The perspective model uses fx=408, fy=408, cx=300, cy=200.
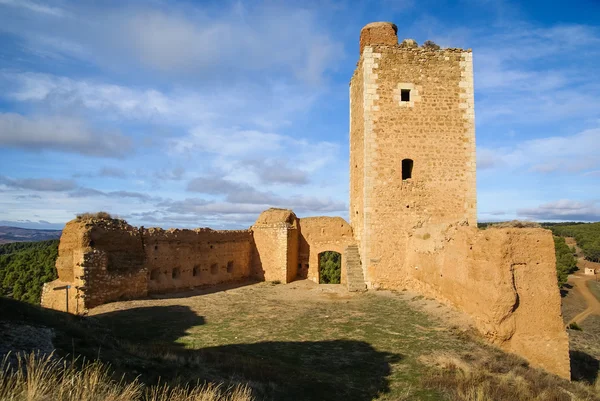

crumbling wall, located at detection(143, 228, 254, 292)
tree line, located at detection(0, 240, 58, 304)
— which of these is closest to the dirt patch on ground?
crumbling wall, located at detection(143, 228, 254, 292)

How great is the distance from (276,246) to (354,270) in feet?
12.7

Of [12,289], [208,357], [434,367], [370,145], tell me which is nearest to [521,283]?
[434,367]

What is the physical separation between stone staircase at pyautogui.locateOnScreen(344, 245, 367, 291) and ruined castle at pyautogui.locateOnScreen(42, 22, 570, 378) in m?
0.04

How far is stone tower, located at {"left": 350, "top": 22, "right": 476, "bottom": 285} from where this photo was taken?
1422 cm

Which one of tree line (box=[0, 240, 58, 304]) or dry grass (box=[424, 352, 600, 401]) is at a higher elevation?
dry grass (box=[424, 352, 600, 401])

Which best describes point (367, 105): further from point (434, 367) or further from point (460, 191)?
point (434, 367)

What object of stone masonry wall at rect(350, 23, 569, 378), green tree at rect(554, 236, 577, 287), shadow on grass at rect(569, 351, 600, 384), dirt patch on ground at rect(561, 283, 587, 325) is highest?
stone masonry wall at rect(350, 23, 569, 378)

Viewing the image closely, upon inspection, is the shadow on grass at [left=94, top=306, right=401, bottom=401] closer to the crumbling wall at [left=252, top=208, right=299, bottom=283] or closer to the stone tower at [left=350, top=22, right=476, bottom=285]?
→ the stone tower at [left=350, top=22, right=476, bottom=285]

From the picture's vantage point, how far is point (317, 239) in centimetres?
1745

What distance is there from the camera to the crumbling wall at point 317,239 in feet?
55.4

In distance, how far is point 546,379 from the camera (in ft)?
22.6

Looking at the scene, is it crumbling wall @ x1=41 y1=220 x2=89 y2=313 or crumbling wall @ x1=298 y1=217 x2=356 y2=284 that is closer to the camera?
crumbling wall @ x1=41 y1=220 x2=89 y2=313

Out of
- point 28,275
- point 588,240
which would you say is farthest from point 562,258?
point 28,275

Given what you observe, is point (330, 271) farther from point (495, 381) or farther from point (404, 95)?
point (495, 381)
